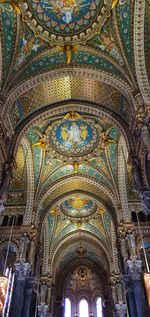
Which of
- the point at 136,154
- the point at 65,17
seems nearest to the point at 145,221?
the point at 136,154

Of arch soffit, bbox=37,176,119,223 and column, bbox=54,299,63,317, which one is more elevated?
arch soffit, bbox=37,176,119,223

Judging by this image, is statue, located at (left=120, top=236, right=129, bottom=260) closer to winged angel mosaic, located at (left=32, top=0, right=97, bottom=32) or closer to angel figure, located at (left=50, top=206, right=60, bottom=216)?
angel figure, located at (left=50, top=206, right=60, bottom=216)

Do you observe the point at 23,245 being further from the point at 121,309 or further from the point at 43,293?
the point at 121,309

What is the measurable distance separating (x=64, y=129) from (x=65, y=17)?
17.2 feet

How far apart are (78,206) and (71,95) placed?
842 centimetres

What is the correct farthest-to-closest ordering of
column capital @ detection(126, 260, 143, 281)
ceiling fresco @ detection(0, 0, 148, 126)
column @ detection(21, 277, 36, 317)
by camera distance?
column @ detection(21, 277, 36, 317) → column capital @ detection(126, 260, 143, 281) → ceiling fresco @ detection(0, 0, 148, 126)

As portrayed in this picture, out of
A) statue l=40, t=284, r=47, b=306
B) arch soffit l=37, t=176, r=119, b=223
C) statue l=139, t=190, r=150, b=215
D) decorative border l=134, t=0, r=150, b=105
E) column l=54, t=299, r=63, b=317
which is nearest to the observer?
statue l=139, t=190, r=150, b=215

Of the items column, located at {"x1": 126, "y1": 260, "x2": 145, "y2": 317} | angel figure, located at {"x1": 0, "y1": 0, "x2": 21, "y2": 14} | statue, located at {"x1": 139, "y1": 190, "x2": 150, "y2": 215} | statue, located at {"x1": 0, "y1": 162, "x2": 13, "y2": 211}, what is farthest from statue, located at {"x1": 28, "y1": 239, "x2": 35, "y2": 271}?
angel figure, located at {"x1": 0, "y1": 0, "x2": 21, "y2": 14}

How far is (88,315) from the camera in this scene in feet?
69.2

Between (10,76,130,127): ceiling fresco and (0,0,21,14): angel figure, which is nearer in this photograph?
(0,0,21,14): angel figure

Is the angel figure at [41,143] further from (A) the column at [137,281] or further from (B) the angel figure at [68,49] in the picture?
(A) the column at [137,281]

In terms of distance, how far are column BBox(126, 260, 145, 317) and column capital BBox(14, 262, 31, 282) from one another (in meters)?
4.26

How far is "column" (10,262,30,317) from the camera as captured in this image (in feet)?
36.5

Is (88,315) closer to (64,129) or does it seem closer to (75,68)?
(64,129)
